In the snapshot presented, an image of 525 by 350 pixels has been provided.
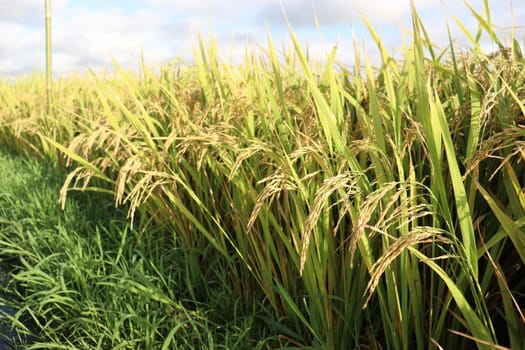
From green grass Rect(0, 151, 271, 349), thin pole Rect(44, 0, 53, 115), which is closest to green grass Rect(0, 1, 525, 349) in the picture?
green grass Rect(0, 151, 271, 349)

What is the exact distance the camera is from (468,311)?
1.09 m

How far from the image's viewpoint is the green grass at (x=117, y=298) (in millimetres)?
1718

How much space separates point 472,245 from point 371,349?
558 mm

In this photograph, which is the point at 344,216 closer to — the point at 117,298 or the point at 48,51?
the point at 117,298

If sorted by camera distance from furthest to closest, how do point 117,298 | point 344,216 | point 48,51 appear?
1. point 48,51
2. point 117,298
3. point 344,216

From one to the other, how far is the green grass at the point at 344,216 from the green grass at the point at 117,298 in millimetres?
12

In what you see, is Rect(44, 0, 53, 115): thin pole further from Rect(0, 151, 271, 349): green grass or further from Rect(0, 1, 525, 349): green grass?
Rect(0, 1, 525, 349): green grass

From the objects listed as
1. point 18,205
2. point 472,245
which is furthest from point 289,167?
point 18,205

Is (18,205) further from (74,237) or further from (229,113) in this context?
(229,113)

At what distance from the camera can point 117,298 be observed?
1.86 metres

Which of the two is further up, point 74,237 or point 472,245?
point 472,245

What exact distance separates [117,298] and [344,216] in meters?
0.87

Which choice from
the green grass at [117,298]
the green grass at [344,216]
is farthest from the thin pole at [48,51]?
the green grass at [344,216]

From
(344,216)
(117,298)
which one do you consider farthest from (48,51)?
(344,216)
